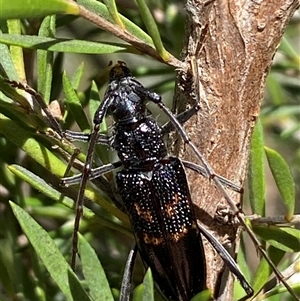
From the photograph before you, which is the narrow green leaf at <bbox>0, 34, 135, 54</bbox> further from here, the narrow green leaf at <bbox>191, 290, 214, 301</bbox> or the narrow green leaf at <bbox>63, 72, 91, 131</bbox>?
the narrow green leaf at <bbox>191, 290, 214, 301</bbox>

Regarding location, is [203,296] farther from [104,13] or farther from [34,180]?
[104,13]

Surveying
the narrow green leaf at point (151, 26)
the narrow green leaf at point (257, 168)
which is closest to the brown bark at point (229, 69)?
the narrow green leaf at point (257, 168)

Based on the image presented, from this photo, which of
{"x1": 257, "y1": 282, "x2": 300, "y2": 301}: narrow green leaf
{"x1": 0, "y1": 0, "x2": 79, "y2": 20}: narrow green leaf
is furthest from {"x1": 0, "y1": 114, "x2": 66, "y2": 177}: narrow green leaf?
{"x1": 257, "y1": 282, "x2": 300, "y2": 301}: narrow green leaf

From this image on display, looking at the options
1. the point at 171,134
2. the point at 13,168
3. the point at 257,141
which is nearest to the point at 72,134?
the point at 171,134

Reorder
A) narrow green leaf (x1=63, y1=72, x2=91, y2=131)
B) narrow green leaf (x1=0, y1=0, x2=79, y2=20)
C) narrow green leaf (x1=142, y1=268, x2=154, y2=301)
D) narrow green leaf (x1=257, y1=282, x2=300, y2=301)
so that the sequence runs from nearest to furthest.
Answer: narrow green leaf (x1=0, y1=0, x2=79, y2=20) → narrow green leaf (x1=142, y1=268, x2=154, y2=301) → narrow green leaf (x1=257, y1=282, x2=300, y2=301) → narrow green leaf (x1=63, y1=72, x2=91, y2=131)

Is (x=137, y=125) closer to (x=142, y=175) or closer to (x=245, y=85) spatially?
(x=142, y=175)

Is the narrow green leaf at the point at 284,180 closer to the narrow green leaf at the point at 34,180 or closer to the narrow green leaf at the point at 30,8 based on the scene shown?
the narrow green leaf at the point at 34,180

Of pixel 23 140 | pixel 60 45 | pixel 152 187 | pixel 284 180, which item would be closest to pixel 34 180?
pixel 23 140
